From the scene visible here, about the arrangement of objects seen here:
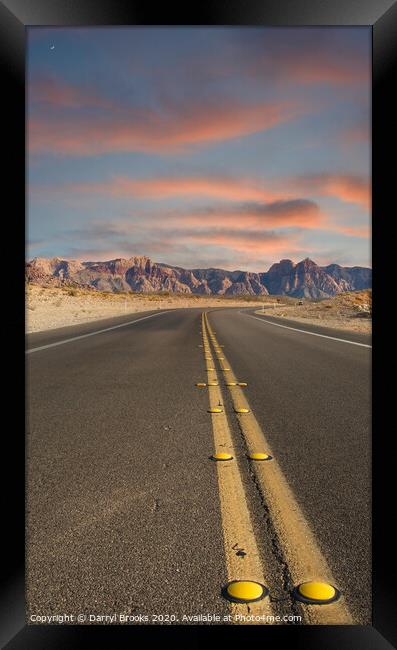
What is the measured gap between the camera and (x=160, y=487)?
3.68 m

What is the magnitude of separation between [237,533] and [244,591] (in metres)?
0.61

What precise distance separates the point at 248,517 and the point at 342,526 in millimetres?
522

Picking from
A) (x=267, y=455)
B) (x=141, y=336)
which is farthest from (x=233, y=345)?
(x=267, y=455)

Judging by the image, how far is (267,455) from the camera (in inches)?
176

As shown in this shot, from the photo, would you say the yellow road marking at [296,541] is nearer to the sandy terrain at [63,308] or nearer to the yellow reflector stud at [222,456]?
the yellow reflector stud at [222,456]

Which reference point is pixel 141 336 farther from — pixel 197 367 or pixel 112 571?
pixel 112 571

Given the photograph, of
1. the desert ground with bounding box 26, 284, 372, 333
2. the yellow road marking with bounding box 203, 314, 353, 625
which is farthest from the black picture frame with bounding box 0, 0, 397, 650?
the desert ground with bounding box 26, 284, 372, 333

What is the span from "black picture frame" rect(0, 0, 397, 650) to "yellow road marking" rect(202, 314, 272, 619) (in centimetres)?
18

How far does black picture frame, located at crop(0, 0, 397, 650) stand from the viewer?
2.00 metres

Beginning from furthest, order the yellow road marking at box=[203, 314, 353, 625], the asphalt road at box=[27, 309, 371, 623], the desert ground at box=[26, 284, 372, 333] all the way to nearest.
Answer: the desert ground at box=[26, 284, 372, 333] → the asphalt road at box=[27, 309, 371, 623] → the yellow road marking at box=[203, 314, 353, 625]

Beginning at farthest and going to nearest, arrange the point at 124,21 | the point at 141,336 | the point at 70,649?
1. the point at 141,336
2. the point at 124,21
3. the point at 70,649

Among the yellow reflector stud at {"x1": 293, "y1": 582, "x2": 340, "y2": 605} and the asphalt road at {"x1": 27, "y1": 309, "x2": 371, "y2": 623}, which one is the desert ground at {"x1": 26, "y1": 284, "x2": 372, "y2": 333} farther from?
the yellow reflector stud at {"x1": 293, "y1": 582, "x2": 340, "y2": 605}

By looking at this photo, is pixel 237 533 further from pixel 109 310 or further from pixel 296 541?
pixel 109 310
